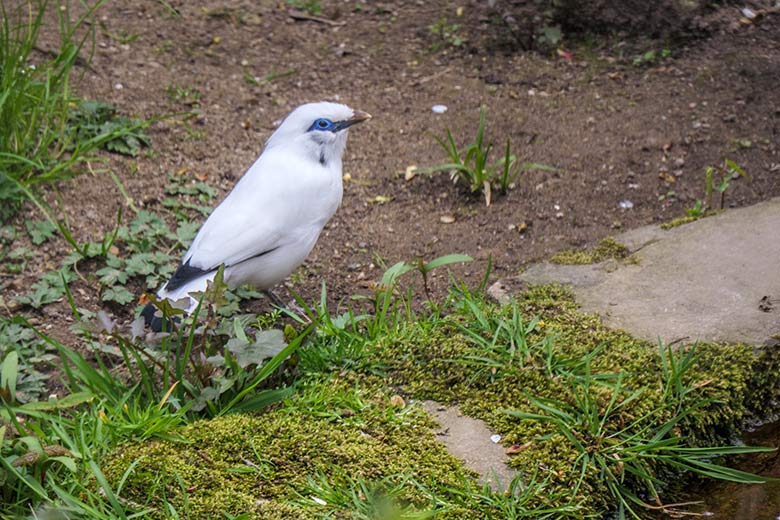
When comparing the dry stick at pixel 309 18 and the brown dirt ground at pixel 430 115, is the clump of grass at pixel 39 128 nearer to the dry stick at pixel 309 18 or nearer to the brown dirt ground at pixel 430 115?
the brown dirt ground at pixel 430 115

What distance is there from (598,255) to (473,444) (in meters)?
1.49

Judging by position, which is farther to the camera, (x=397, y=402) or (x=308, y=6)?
(x=308, y=6)

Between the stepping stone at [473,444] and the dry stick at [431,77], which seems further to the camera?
the dry stick at [431,77]

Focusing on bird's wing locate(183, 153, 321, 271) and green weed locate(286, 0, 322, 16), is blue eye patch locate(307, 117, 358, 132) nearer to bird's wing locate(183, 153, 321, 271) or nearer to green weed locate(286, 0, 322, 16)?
bird's wing locate(183, 153, 321, 271)

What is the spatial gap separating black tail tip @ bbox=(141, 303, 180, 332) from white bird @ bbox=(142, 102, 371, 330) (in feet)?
0.56

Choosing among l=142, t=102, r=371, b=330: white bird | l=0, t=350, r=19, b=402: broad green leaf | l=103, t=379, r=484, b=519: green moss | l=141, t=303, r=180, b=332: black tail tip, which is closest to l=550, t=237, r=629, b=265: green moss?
l=142, t=102, r=371, b=330: white bird

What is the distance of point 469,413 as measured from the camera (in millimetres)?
3250

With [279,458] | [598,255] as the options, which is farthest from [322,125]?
[279,458]

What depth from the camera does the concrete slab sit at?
3.60 m

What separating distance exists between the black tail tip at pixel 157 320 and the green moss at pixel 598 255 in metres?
1.75

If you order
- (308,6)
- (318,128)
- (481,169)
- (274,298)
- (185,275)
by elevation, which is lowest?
(274,298)

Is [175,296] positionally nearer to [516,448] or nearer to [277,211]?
[277,211]

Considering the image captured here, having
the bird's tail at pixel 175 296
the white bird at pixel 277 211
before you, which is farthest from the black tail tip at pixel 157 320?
the white bird at pixel 277 211

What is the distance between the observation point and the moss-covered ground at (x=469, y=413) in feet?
9.39
